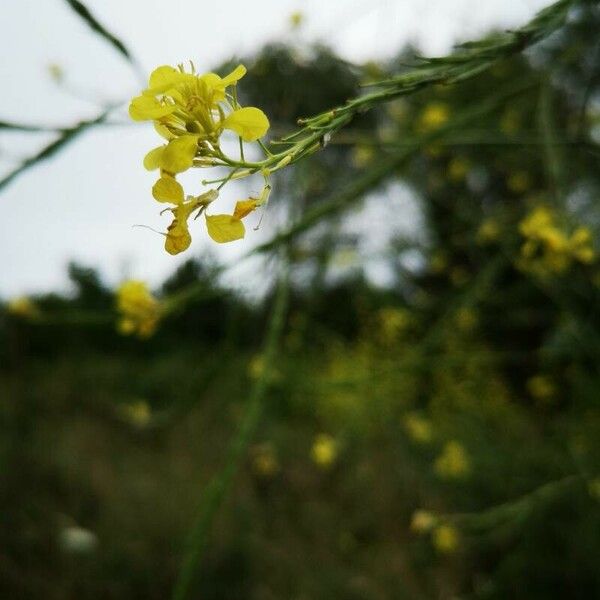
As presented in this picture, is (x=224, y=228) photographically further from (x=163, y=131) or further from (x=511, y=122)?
(x=511, y=122)

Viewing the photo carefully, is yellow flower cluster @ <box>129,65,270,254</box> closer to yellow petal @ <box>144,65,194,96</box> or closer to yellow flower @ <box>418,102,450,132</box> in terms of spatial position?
yellow petal @ <box>144,65,194,96</box>

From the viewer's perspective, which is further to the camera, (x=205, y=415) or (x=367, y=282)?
(x=205, y=415)

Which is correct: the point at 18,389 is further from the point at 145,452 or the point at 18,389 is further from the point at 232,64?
the point at 232,64

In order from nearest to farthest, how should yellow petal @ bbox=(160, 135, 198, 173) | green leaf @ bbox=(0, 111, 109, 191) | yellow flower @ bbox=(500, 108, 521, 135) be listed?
yellow petal @ bbox=(160, 135, 198, 173) → green leaf @ bbox=(0, 111, 109, 191) → yellow flower @ bbox=(500, 108, 521, 135)

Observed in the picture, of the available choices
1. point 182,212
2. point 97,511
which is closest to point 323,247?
point 182,212

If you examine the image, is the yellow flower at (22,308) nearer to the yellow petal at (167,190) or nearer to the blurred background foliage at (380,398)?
the blurred background foliage at (380,398)

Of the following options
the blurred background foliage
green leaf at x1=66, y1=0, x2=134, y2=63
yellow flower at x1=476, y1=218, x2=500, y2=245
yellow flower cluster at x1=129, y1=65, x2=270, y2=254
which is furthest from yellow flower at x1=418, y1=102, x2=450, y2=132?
yellow flower cluster at x1=129, y1=65, x2=270, y2=254

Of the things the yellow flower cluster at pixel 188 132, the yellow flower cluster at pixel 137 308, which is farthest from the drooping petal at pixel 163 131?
the yellow flower cluster at pixel 137 308
